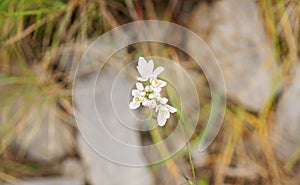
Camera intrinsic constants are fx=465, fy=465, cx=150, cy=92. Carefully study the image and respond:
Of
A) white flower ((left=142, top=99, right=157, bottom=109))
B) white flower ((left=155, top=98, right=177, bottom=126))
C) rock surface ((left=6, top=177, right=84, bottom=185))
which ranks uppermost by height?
rock surface ((left=6, top=177, right=84, bottom=185))

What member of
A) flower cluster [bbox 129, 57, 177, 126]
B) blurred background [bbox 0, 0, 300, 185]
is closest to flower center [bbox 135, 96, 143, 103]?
flower cluster [bbox 129, 57, 177, 126]

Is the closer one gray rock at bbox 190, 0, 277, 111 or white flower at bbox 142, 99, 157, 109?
white flower at bbox 142, 99, 157, 109

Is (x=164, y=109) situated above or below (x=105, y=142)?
below

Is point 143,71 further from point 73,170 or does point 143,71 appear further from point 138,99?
point 73,170

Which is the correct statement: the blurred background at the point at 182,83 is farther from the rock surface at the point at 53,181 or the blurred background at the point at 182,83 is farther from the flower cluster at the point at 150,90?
the flower cluster at the point at 150,90

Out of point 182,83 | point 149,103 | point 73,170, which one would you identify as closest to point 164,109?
point 149,103

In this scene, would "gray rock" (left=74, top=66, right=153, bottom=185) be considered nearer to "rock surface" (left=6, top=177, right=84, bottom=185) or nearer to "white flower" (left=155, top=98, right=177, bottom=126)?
"rock surface" (left=6, top=177, right=84, bottom=185)

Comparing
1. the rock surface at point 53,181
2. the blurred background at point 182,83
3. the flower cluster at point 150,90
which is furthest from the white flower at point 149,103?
the rock surface at point 53,181
